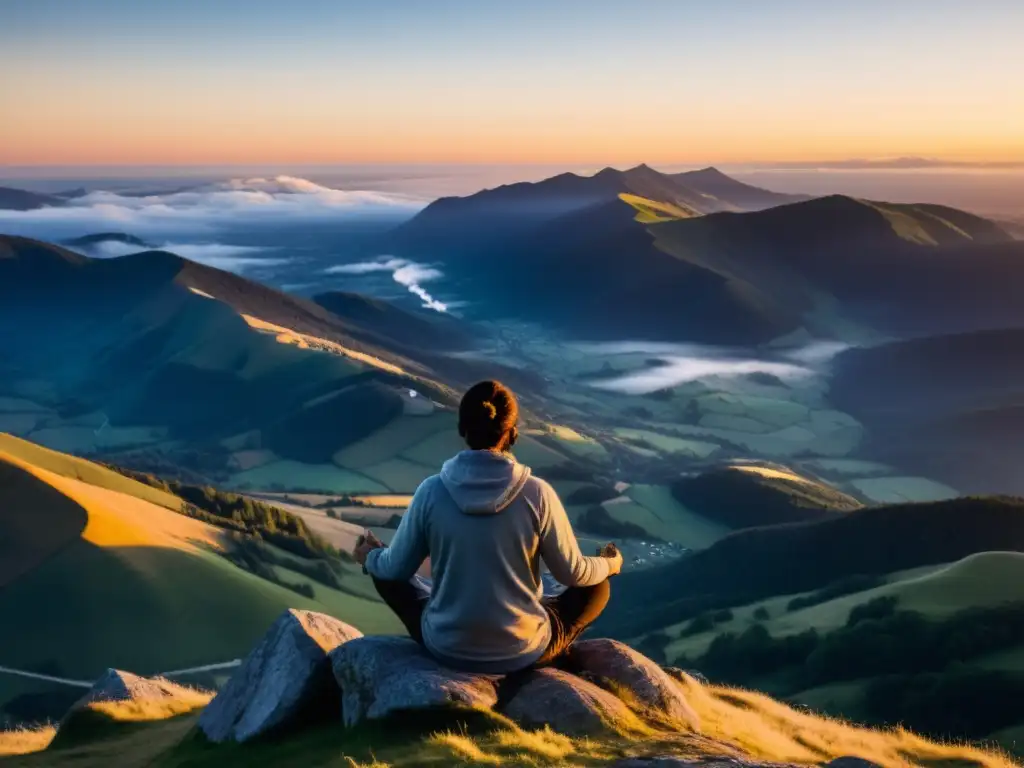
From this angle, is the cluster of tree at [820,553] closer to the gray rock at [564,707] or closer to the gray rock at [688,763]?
the gray rock at [564,707]

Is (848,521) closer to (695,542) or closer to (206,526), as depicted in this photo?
(695,542)

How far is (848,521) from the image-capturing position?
157 metres

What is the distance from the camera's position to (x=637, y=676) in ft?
55.4

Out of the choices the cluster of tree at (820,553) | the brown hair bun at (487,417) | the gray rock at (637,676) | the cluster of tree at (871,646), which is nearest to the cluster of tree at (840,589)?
the cluster of tree at (820,553)

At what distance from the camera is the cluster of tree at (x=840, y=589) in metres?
122

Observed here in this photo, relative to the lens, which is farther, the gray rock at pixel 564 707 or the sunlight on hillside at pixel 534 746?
the gray rock at pixel 564 707

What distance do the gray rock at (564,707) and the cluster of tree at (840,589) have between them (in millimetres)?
112998

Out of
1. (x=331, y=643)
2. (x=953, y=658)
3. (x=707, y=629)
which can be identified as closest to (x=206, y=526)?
(x=707, y=629)

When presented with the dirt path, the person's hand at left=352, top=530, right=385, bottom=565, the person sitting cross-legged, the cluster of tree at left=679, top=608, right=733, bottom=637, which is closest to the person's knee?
the person sitting cross-legged

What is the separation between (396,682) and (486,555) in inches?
126

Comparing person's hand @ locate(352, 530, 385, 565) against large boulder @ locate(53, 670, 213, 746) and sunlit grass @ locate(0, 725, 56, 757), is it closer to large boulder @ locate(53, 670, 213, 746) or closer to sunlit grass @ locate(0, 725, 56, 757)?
large boulder @ locate(53, 670, 213, 746)

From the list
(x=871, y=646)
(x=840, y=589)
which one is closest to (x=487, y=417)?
(x=871, y=646)

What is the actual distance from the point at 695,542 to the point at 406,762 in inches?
7508

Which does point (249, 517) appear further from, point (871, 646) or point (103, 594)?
point (871, 646)
